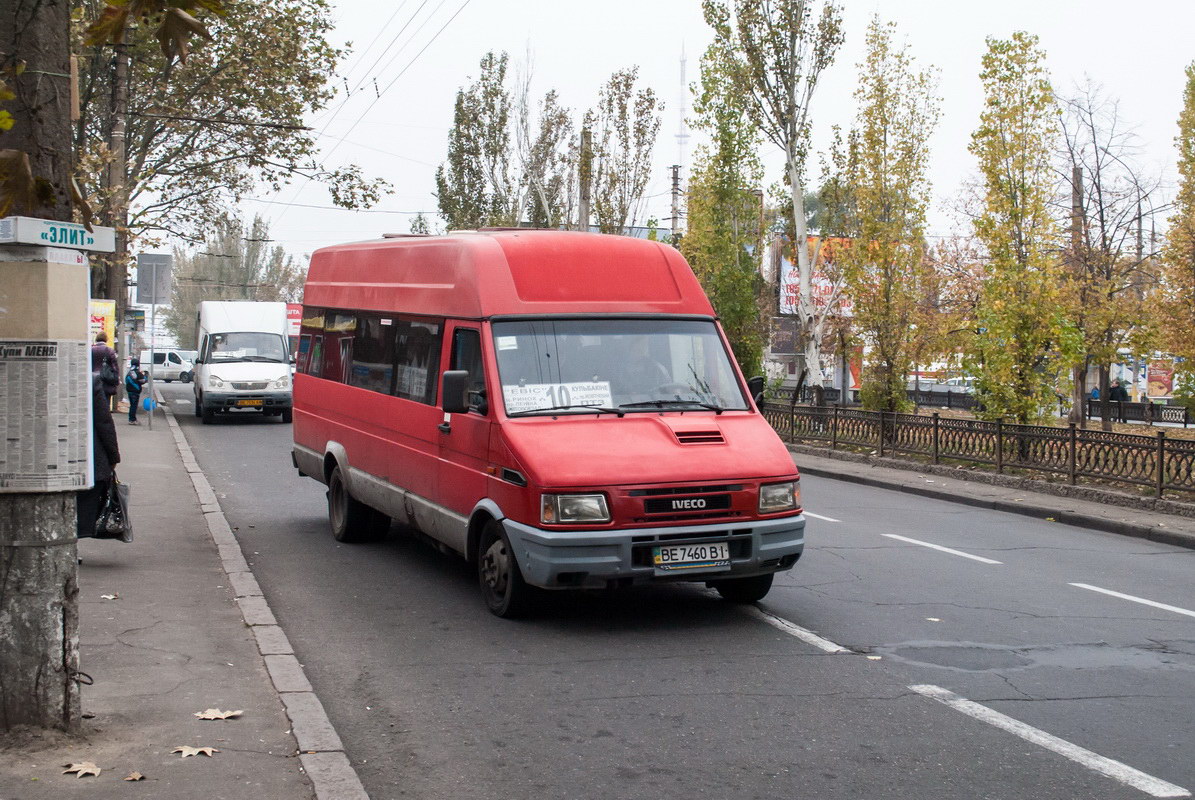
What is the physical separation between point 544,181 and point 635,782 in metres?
48.4

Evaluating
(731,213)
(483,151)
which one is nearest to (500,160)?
(483,151)

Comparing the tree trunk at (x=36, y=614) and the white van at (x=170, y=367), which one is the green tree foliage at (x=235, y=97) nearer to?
the tree trunk at (x=36, y=614)

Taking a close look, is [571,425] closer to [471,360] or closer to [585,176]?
[471,360]

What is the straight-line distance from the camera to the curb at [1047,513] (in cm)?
1361

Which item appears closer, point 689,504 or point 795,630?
point 689,504

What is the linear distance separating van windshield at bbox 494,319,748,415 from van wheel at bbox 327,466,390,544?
3415 mm

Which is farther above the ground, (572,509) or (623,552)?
(572,509)

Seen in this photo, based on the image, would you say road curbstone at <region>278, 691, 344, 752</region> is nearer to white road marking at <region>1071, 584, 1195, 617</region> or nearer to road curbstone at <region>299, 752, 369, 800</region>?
road curbstone at <region>299, 752, 369, 800</region>

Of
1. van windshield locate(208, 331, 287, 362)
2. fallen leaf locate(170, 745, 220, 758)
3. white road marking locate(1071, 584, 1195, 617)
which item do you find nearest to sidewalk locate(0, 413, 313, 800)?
fallen leaf locate(170, 745, 220, 758)

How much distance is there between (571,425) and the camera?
26.7ft

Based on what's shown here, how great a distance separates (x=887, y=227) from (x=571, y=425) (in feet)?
58.2

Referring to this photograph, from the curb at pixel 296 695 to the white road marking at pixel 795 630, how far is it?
3.05m

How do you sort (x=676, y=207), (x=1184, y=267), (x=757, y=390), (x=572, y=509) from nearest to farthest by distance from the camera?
1. (x=572, y=509)
2. (x=757, y=390)
3. (x=1184, y=267)
4. (x=676, y=207)

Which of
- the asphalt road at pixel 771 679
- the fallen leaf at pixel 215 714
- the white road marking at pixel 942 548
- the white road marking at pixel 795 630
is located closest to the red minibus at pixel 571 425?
the white road marking at pixel 795 630
